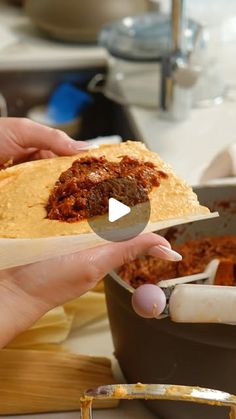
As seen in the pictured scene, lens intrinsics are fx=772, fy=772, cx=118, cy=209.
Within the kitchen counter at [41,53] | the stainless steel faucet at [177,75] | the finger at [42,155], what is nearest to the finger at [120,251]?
the finger at [42,155]

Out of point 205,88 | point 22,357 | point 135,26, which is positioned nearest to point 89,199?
point 22,357

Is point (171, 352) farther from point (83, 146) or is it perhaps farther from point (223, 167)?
point (223, 167)

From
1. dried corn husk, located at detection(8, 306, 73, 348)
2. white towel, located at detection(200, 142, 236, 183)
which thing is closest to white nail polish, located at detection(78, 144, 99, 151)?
dried corn husk, located at detection(8, 306, 73, 348)

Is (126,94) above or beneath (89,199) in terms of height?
above

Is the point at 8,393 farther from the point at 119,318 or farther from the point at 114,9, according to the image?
the point at 114,9

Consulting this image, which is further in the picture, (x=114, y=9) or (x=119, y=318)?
(x=114, y=9)

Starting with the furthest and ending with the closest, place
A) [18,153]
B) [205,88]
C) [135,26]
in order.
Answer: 1. [135,26]
2. [205,88]
3. [18,153]
